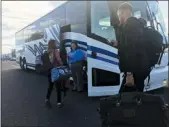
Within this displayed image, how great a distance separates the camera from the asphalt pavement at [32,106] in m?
3.48

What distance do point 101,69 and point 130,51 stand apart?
281 cm

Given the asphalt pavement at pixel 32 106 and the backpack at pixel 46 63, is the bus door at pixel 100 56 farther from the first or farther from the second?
the backpack at pixel 46 63

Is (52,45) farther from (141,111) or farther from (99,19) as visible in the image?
(99,19)

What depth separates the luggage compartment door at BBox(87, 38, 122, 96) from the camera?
4906 millimetres

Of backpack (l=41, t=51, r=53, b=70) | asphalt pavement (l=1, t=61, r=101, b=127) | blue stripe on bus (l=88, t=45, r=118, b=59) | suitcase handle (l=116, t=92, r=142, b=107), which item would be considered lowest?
asphalt pavement (l=1, t=61, r=101, b=127)

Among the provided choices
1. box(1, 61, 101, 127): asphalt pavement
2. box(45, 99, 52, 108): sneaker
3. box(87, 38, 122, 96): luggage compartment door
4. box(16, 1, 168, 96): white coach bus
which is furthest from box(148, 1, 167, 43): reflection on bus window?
box(45, 99, 52, 108): sneaker

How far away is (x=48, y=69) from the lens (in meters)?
3.21

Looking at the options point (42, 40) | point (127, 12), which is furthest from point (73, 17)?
point (127, 12)

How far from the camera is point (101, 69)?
→ 16.6ft

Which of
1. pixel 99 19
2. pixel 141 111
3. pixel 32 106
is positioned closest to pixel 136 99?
pixel 141 111

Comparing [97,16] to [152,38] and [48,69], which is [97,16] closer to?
A: [48,69]

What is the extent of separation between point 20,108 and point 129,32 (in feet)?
7.26

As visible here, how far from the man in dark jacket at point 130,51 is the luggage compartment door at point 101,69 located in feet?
8.22

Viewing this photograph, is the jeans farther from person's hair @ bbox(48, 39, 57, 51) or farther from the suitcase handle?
person's hair @ bbox(48, 39, 57, 51)
